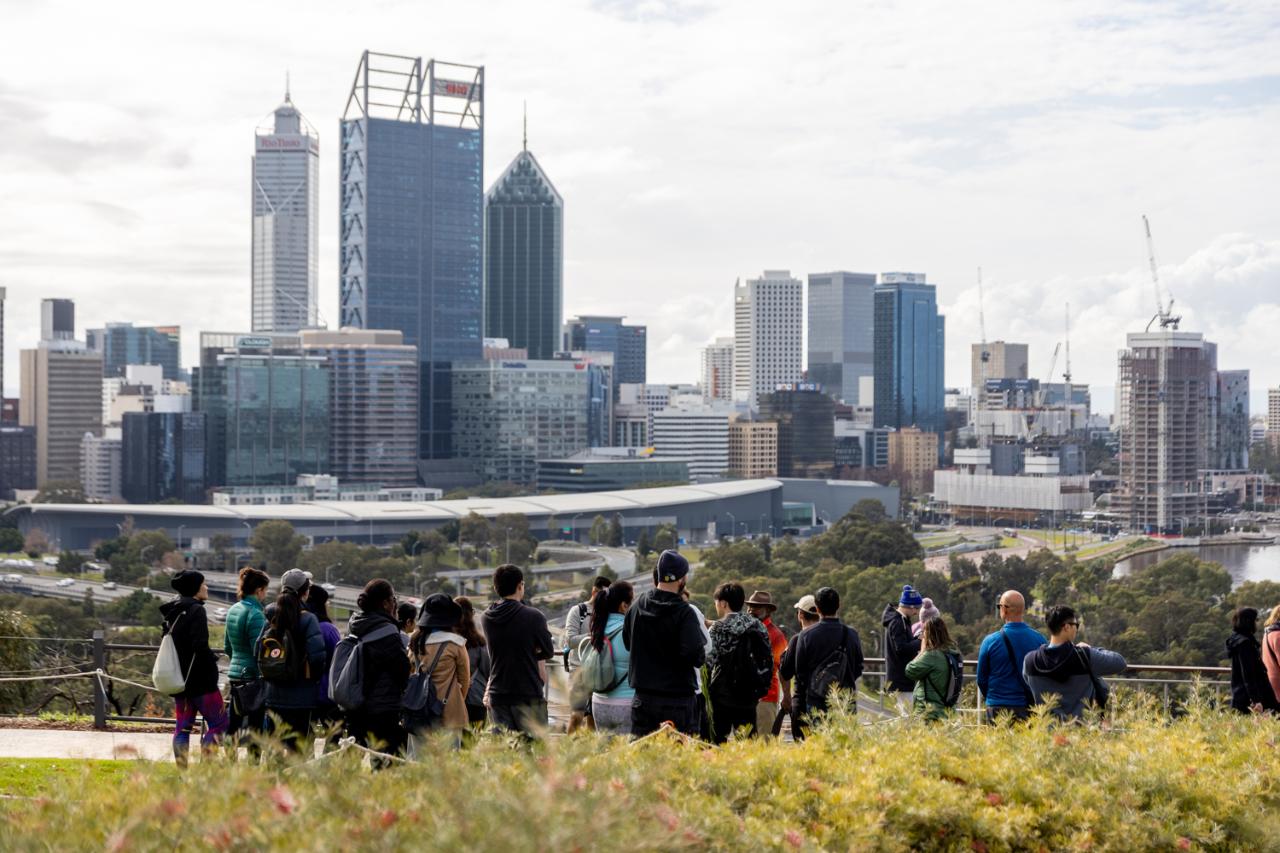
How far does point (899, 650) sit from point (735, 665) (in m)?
1.58

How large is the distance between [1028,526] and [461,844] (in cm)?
12407

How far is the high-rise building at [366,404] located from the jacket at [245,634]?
112 m

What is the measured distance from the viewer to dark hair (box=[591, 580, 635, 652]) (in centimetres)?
725

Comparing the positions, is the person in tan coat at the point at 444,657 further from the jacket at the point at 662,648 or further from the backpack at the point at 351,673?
the jacket at the point at 662,648

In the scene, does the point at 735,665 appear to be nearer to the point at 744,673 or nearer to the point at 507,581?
the point at 744,673

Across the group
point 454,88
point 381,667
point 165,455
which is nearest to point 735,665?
point 381,667

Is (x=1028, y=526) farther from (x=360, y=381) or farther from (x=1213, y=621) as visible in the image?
(x=1213, y=621)

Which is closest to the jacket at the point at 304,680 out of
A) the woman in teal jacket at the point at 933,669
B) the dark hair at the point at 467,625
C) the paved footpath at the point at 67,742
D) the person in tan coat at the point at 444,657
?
the person in tan coat at the point at 444,657

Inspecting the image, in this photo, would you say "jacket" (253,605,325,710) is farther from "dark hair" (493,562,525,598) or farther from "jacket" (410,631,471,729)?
"dark hair" (493,562,525,598)

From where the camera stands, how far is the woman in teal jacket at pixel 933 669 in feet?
24.6

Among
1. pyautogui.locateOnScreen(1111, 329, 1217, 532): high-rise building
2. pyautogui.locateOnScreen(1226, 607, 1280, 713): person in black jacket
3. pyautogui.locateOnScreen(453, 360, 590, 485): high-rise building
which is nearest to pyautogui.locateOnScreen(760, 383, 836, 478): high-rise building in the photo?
pyautogui.locateOnScreen(453, 360, 590, 485): high-rise building

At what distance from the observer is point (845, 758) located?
5242 millimetres

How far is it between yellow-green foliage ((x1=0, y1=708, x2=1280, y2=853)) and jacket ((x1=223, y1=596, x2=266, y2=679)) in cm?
294

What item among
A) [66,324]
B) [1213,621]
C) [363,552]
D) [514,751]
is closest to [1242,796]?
[514,751]
